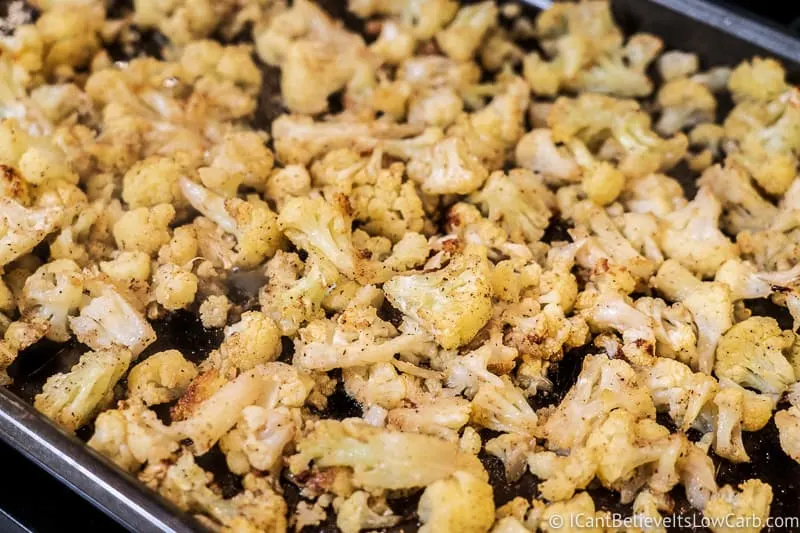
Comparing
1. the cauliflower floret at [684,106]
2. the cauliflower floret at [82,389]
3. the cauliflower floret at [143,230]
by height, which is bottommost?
the cauliflower floret at [82,389]

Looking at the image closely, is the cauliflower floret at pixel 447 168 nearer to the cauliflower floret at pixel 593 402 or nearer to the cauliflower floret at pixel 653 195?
the cauliflower floret at pixel 653 195

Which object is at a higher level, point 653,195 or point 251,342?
point 653,195

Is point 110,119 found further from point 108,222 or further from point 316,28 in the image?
point 316,28

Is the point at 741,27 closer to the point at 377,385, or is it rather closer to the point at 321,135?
the point at 321,135

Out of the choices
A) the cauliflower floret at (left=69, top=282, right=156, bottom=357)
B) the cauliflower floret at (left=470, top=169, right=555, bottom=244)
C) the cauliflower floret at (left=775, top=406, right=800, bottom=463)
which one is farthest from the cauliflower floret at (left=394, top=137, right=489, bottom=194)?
the cauliflower floret at (left=775, top=406, right=800, bottom=463)

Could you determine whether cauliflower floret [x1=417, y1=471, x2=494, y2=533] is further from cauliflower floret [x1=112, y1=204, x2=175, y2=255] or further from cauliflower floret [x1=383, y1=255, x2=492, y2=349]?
cauliflower floret [x1=112, y1=204, x2=175, y2=255]

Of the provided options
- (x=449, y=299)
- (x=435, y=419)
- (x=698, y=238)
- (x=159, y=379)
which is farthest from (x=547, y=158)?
(x=159, y=379)

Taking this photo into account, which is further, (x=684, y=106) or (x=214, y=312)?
(x=684, y=106)

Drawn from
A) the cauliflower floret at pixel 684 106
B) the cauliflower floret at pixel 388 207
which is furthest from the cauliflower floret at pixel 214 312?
the cauliflower floret at pixel 684 106
